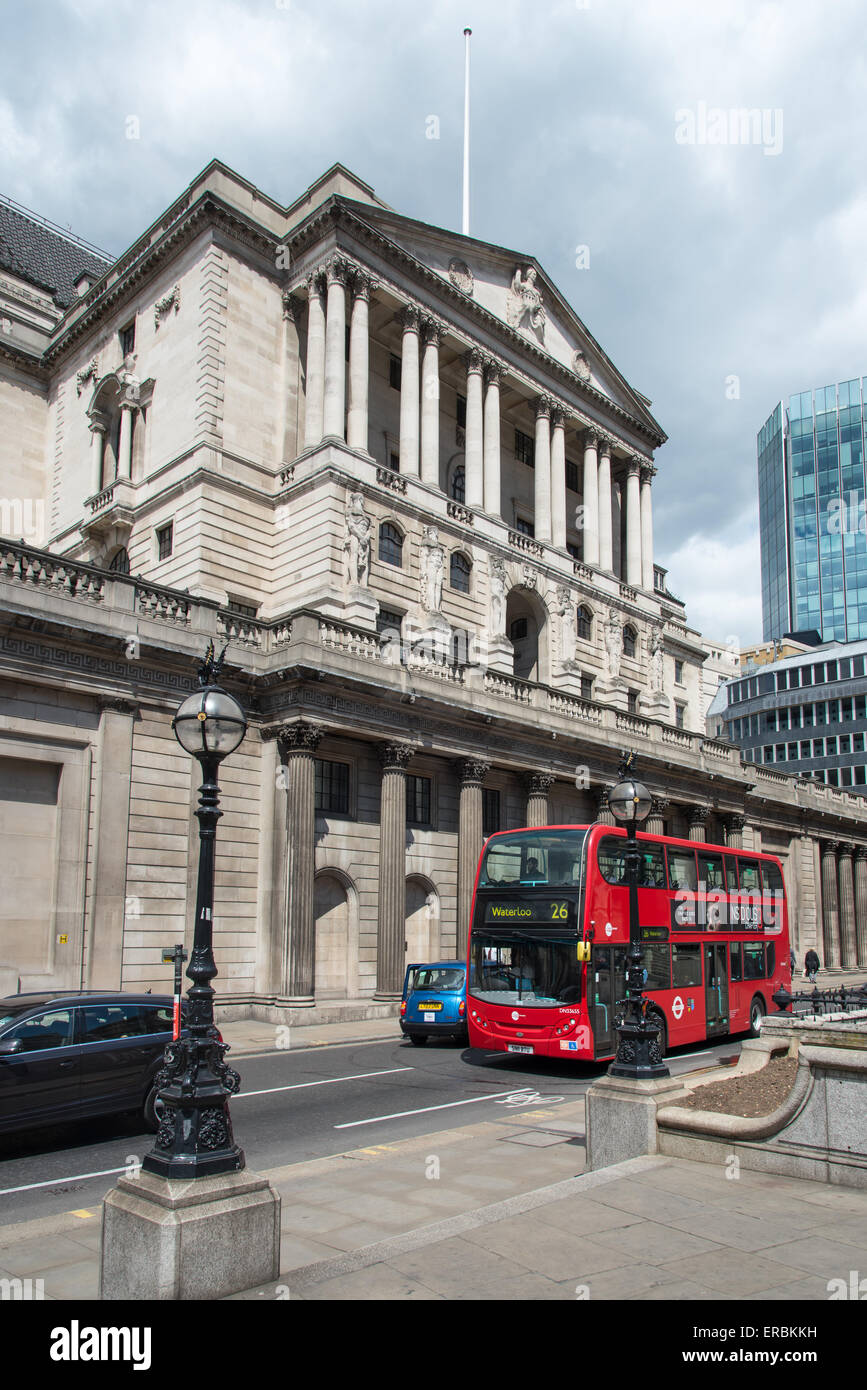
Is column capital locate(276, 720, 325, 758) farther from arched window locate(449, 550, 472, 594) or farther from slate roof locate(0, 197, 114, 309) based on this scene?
slate roof locate(0, 197, 114, 309)

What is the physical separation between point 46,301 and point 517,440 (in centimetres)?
2236

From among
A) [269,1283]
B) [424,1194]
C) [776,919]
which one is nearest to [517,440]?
[776,919]

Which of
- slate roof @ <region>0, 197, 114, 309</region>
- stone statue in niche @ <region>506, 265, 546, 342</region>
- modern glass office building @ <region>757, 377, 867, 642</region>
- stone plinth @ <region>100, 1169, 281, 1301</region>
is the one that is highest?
modern glass office building @ <region>757, 377, 867, 642</region>

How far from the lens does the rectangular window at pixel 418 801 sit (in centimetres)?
3281

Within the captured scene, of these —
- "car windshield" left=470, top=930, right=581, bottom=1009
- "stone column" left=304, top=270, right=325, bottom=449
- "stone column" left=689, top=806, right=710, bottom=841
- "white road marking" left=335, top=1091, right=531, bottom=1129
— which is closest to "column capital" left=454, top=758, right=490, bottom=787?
"stone column" left=304, top=270, right=325, bottom=449

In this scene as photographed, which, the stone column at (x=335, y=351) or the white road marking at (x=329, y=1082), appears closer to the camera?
the white road marking at (x=329, y=1082)

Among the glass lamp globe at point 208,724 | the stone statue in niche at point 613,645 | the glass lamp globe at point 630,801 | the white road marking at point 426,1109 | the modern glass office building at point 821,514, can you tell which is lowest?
the white road marking at point 426,1109

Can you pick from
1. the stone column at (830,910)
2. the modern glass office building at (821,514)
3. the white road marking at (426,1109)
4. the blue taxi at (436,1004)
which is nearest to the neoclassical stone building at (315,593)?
the stone column at (830,910)

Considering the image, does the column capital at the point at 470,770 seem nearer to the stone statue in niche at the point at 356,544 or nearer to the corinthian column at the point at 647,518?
the stone statue in niche at the point at 356,544

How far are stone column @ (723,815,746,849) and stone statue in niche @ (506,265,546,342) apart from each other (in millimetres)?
24055

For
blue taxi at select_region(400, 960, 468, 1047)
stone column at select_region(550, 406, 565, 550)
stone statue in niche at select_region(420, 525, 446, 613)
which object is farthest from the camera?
stone column at select_region(550, 406, 565, 550)

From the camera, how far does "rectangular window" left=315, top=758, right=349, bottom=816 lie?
2991 cm

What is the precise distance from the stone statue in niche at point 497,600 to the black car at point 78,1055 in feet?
88.1
